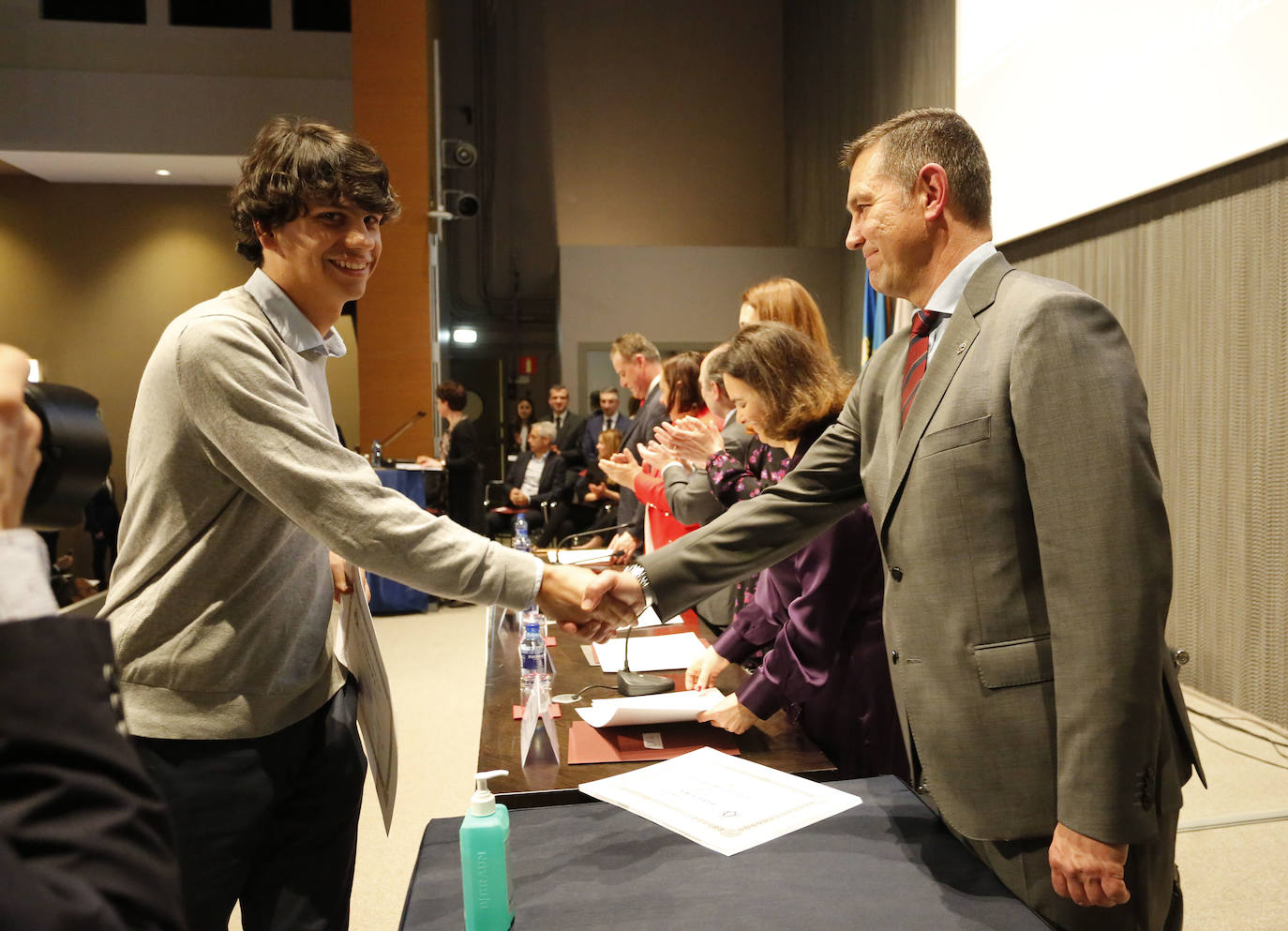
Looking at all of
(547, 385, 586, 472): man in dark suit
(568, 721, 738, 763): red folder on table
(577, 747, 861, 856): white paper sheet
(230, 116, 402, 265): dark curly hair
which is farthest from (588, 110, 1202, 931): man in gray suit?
(547, 385, 586, 472): man in dark suit

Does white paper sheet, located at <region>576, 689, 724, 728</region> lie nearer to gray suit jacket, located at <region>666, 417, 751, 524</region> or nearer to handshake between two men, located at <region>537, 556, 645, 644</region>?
handshake between two men, located at <region>537, 556, 645, 644</region>

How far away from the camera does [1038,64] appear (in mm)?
4953

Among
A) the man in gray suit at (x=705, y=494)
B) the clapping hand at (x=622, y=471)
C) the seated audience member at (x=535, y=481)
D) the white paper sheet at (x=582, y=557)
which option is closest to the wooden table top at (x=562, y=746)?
the man in gray suit at (x=705, y=494)

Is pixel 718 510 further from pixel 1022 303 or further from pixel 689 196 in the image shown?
pixel 689 196

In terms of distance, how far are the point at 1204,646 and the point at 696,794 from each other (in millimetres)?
3825

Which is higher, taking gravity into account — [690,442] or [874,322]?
[874,322]

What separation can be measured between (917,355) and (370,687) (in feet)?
3.27

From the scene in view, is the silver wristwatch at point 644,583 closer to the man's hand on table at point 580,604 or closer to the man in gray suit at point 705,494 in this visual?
the man's hand on table at point 580,604

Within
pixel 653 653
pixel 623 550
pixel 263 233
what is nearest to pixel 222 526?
pixel 263 233

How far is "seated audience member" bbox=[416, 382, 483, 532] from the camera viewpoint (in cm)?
712

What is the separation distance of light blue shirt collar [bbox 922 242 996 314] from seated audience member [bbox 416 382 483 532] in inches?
233

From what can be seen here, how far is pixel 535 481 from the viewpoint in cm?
834

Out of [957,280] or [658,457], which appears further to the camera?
[658,457]

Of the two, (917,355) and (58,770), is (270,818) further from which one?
(917,355)
